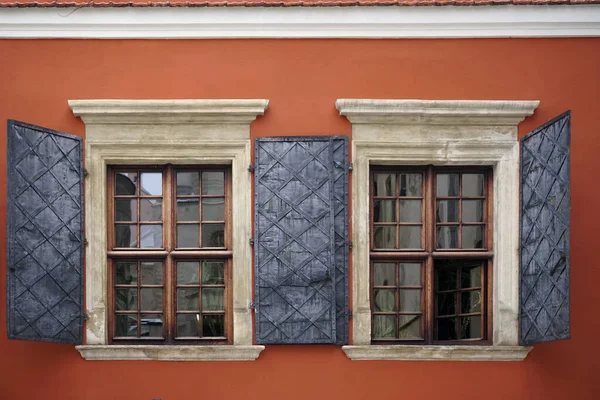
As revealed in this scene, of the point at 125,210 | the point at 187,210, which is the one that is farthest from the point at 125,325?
the point at 187,210

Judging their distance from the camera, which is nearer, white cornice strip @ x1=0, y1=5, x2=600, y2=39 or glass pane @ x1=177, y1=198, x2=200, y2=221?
white cornice strip @ x1=0, y1=5, x2=600, y2=39

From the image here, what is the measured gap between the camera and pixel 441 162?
5152 mm

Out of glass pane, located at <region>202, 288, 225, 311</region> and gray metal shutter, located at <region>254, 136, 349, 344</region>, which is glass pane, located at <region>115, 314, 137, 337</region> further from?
gray metal shutter, located at <region>254, 136, 349, 344</region>

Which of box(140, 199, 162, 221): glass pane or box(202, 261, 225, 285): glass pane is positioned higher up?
box(140, 199, 162, 221): glass pane

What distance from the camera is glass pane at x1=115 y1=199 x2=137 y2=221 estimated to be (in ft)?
17.4

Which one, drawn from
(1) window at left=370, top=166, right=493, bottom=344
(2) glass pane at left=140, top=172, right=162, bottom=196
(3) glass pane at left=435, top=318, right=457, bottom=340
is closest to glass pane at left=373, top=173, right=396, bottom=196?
(1) window at left=370, top=166, right=493, bottom=344

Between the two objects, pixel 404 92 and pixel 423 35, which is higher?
pixel 423 35

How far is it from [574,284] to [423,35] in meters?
2.69

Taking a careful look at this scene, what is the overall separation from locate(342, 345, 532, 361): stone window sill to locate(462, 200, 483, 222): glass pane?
3.91 feet

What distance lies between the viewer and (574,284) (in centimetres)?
516

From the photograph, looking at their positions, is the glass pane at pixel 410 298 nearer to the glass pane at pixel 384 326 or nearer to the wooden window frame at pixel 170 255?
the glass pane at pixel 384 326

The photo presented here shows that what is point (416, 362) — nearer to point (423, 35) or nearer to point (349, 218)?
point (349, 218)

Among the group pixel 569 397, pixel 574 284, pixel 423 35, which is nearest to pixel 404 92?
pixel 423 35

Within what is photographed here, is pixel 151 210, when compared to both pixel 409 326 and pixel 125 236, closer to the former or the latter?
pixel 125 236
